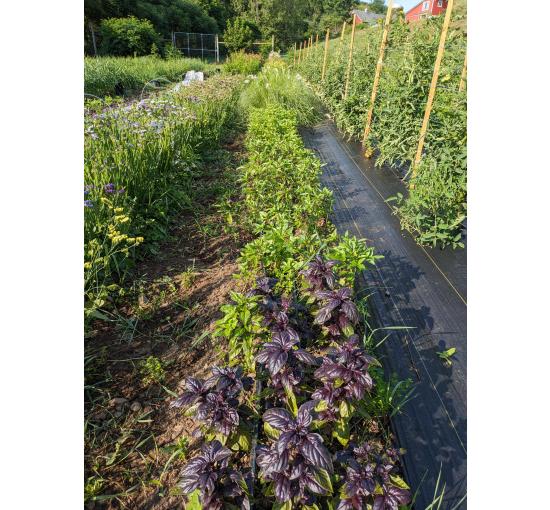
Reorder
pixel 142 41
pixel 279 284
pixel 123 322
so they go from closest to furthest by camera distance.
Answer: pixel 279 284, pixel 123 322, pixel 142 41

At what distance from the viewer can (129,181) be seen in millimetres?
2977

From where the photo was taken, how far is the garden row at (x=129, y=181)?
2.37 meters

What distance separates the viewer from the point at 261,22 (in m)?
38.3

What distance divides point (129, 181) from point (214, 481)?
8.39 ft

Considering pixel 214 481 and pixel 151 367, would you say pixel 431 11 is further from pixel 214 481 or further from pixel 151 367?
pixel 214 481

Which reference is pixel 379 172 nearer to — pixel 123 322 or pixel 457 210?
pixel 457 210

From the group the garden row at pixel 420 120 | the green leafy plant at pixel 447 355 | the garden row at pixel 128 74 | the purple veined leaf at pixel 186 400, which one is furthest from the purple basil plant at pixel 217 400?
the garden row at pixel 128 74

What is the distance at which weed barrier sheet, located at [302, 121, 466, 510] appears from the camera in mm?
1613

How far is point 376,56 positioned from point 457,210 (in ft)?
14.5

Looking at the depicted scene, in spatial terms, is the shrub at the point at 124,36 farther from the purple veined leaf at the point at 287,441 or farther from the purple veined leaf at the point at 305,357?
the purple veined leaf at the point at 287,441

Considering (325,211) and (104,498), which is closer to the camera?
(104,498)

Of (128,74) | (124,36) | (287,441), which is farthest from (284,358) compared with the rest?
(124,36)

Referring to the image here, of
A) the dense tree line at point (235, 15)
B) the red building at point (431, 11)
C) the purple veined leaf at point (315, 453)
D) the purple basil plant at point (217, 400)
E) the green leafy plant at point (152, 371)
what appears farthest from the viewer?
the dense tree line at point (235, 15)

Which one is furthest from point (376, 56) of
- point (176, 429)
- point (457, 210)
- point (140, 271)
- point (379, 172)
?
point (176, 429)
